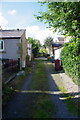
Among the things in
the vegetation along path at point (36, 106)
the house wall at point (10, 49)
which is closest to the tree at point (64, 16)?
the vegetation along path at point (36, 106)

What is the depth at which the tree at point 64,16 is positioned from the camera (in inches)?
336

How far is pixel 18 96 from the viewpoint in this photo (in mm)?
8109

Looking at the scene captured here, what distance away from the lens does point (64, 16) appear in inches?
351

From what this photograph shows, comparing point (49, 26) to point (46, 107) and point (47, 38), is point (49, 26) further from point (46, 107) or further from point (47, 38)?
point (47, 38)

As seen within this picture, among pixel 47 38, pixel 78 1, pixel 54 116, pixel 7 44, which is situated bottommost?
pixel 54 116

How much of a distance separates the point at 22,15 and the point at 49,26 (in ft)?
9.14

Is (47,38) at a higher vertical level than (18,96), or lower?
higher

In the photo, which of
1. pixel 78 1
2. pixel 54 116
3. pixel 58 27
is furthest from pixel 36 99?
pixel 78 1

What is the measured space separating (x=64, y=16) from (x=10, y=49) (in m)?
12.0

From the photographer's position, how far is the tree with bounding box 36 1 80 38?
28.0ft

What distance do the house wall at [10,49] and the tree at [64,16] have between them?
959 cm

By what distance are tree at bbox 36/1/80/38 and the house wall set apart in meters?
9.59

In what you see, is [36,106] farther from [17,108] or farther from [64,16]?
[64,16]

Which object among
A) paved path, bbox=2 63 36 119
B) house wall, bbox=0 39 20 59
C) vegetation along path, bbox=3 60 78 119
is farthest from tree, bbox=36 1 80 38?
house wall, bbox=0 39 20 59
